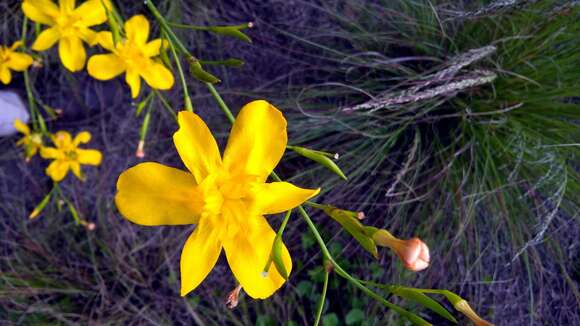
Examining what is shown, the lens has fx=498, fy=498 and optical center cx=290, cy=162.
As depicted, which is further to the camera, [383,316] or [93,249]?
[93,249]

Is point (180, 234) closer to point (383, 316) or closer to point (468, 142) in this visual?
point (383, 316)

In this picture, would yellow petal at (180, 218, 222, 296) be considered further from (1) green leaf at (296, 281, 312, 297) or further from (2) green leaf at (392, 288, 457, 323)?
(1) green leaf at (296, 281, 312, 297)

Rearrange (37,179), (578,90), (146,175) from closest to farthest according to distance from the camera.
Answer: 1. (146,175)
2. (578,90)
3. (37,179)

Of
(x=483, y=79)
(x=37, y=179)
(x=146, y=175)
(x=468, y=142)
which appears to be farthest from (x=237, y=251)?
(x=37, y=179)

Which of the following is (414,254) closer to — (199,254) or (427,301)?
(427,301)

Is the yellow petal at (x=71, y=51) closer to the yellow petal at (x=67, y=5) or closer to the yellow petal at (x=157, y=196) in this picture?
the yellow petal at (x=67, y=5)

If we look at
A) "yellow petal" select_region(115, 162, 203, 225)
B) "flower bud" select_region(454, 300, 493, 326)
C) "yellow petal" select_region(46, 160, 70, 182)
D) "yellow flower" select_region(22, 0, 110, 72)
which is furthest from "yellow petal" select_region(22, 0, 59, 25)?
"flower bud" select_region(454, 300, 493, 326)

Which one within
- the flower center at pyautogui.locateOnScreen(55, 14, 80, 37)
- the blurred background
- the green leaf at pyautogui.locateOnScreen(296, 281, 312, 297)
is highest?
the flower center at pyautogui.locateOnScreen(55, 14, 80, 37)
